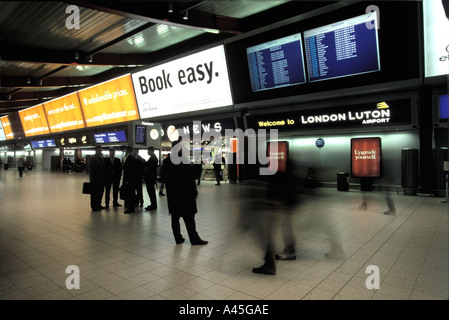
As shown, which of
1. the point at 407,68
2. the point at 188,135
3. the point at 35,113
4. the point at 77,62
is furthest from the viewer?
the point at 35,113

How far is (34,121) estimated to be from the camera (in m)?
24.5

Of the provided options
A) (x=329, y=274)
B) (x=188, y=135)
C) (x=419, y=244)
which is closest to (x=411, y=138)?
(x=419, y=244)

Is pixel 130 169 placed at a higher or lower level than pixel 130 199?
higher

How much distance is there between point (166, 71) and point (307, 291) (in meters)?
12.5

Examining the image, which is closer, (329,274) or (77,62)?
(329,274)

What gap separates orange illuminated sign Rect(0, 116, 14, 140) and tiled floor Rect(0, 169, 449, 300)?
93.5ft

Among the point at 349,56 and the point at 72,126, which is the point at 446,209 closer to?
the point at 349,56

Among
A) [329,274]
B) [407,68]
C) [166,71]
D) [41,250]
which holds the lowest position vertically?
[329,274]

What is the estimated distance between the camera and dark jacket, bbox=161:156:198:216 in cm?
464

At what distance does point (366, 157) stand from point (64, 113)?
19926 millimetres

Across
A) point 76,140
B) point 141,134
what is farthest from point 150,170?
point 76,140

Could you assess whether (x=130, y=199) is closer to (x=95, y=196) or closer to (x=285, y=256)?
(x=95, y=196)

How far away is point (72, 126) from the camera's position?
20422mm

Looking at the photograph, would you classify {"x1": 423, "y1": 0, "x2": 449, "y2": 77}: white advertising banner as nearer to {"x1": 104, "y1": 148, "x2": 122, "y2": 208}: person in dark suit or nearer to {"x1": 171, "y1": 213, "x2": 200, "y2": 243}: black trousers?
{"x1": 171, "y1": 213, "x2": 200, "y2": 243}: black trousers
